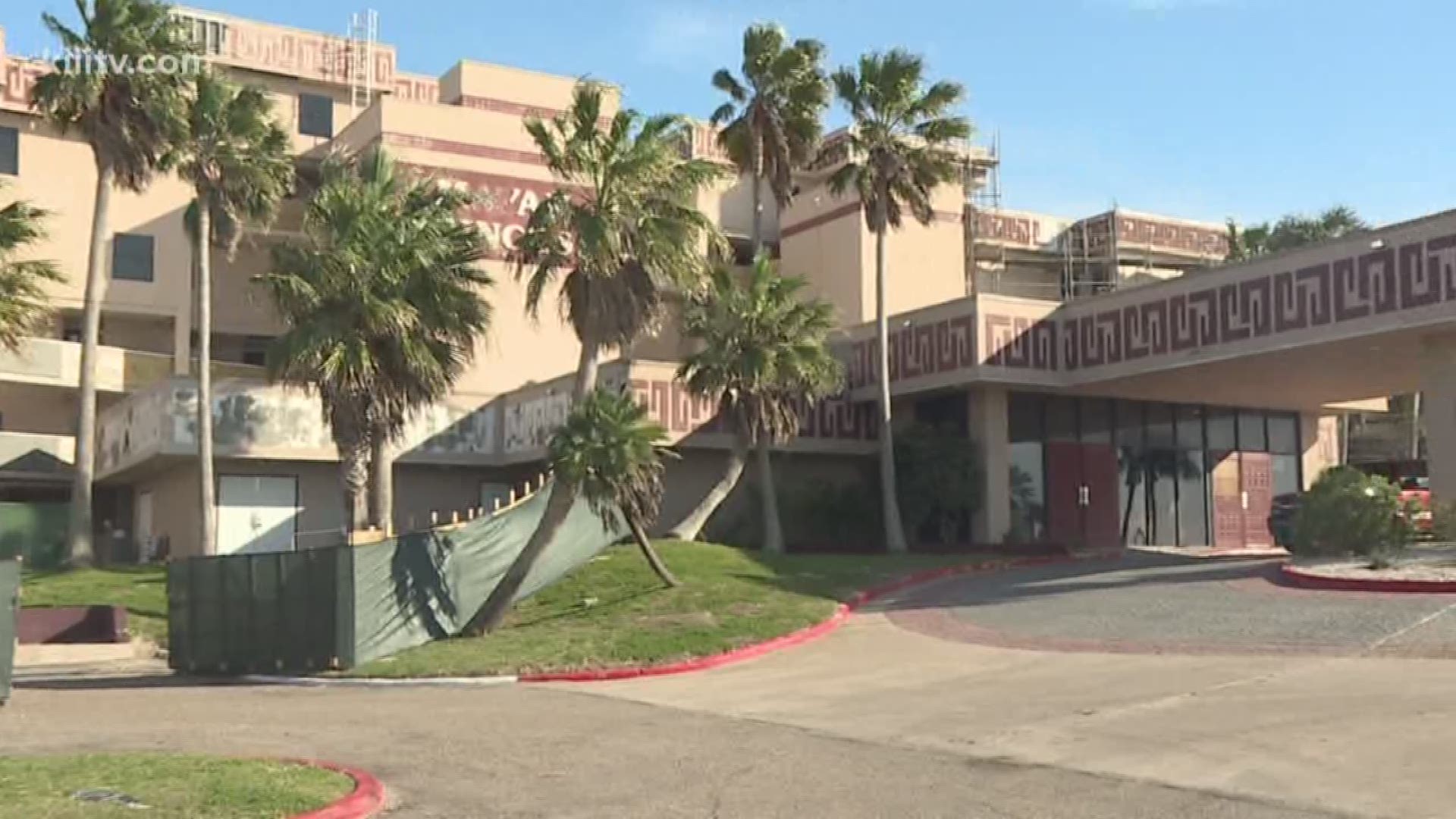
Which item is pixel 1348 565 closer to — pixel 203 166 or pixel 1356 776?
pixel 1356 776

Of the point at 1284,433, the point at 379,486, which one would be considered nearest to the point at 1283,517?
the point at 1284,433

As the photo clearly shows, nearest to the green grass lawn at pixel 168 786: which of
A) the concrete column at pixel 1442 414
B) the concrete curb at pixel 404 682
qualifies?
the concrete curb at pixel 404 682

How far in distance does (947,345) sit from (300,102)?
89.9 feet

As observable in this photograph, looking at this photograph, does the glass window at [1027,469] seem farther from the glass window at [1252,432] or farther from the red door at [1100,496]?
the glass window at [1252,432]

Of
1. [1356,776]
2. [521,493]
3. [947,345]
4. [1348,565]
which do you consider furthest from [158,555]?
[1356,776]

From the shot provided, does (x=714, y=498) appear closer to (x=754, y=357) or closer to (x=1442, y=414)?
(x=754, y=357)

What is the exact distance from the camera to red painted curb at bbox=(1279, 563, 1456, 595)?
A: 61.3 ft

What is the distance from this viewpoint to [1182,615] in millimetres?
19453

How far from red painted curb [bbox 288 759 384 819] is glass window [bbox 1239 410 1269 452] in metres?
33.0

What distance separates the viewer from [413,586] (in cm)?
2119

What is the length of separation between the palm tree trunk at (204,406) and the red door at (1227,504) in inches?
1027

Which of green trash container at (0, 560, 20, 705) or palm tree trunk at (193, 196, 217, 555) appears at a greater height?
palm tree trunk at (193, 196, 217, 555)

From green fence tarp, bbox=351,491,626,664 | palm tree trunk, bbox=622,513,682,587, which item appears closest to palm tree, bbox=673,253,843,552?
green fence tarp, bbox=351,491,626,664
